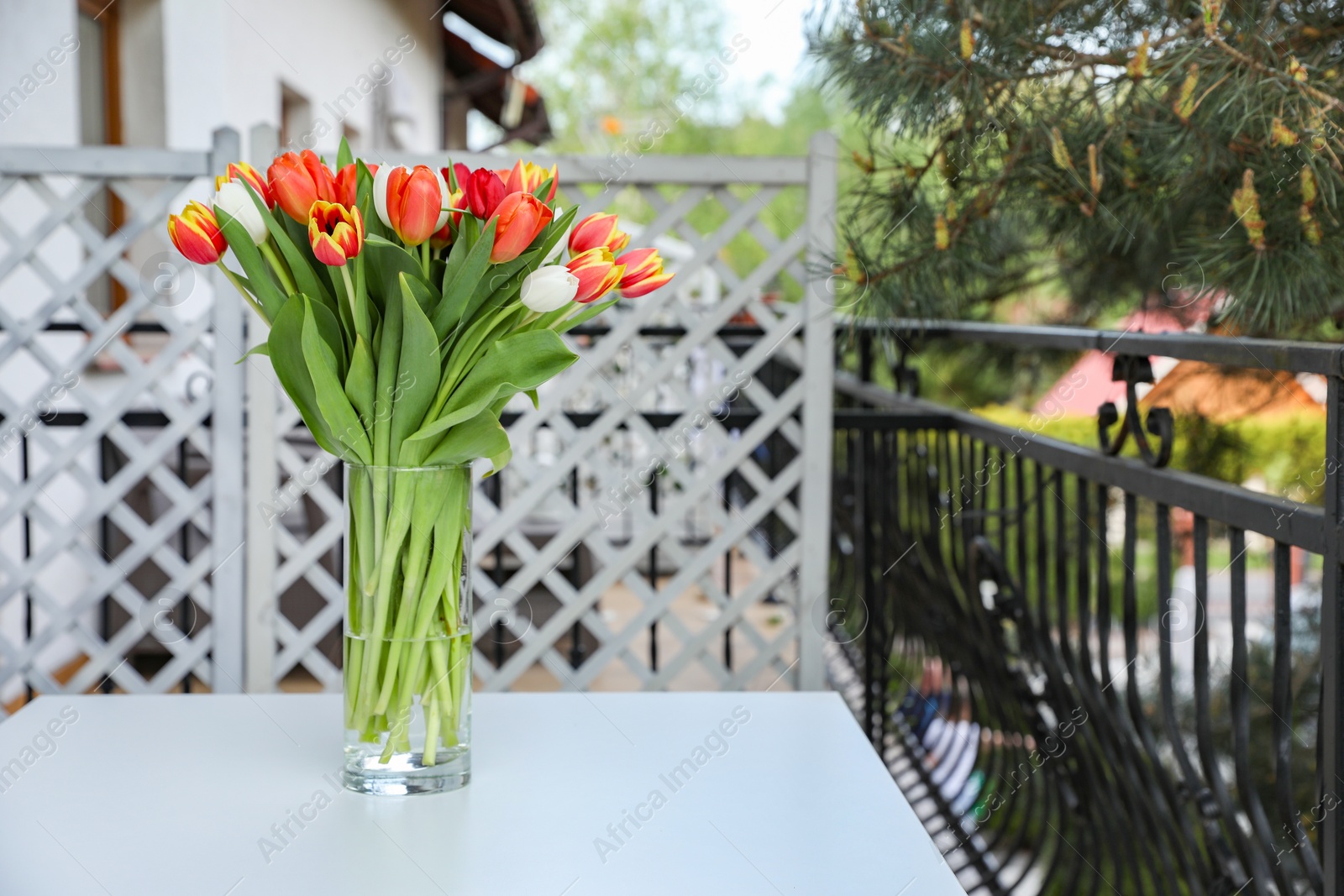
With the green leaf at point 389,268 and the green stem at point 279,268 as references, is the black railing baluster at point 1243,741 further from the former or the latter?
the green stem at point 279,268

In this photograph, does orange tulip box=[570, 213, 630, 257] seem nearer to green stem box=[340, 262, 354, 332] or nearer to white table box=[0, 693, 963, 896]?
green stem box=[340, 262, 354, 332]

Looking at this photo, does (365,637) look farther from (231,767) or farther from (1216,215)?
(1216,215)

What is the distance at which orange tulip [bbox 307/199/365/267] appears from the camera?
836 millimetres

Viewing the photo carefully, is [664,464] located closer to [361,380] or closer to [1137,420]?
[1137,420]

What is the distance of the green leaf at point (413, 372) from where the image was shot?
0.90m

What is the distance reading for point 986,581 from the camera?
7.09ft

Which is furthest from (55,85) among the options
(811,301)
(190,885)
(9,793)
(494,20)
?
(494,20)

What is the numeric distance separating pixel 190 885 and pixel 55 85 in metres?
2.76

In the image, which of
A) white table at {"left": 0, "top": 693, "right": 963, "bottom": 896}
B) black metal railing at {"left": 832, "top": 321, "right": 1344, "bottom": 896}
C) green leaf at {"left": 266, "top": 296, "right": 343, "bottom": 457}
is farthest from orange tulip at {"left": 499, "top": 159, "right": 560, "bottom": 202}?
black metal railing at {"left": 832, "top": 321, "right": 1344, "bottom": 896}

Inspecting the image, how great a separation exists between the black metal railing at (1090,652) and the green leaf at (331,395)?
0.84 m

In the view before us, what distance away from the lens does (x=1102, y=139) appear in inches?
54.9

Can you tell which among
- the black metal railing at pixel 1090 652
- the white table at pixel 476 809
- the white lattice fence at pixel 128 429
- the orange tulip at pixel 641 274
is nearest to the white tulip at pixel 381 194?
the orange tulip at pixel 641 274

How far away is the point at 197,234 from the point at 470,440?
28 cm

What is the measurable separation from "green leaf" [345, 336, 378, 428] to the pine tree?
2.55ft
